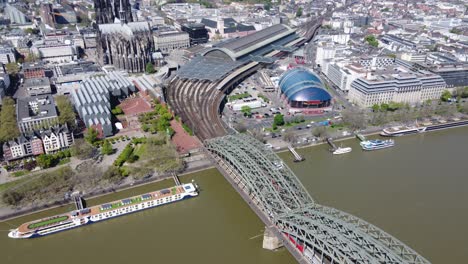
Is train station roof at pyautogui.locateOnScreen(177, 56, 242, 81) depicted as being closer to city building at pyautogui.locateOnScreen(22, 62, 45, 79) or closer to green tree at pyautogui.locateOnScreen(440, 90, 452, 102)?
city building at pyautogui.locateOnScreen(22, 62, 45, 79)

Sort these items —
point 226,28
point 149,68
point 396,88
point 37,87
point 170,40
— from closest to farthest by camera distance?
point 396,88 → point 37,87 → point 149,68 → point 170,40 → point 226,28

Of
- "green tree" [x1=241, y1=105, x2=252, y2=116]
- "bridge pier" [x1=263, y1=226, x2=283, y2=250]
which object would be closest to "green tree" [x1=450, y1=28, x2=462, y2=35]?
"green tree" [x1=241, y1=105, x2=252, y2=116]

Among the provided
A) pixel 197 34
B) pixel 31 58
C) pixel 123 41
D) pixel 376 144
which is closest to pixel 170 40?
pixel 197 34

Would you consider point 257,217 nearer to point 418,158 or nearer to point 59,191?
point 59,191

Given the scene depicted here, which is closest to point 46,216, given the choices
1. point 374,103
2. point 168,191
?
point 168,191

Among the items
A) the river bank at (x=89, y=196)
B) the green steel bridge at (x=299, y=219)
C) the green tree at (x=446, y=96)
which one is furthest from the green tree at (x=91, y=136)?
the green tree at (x=446, y=96)

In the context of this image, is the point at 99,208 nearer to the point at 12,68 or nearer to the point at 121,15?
the point at 12,68
